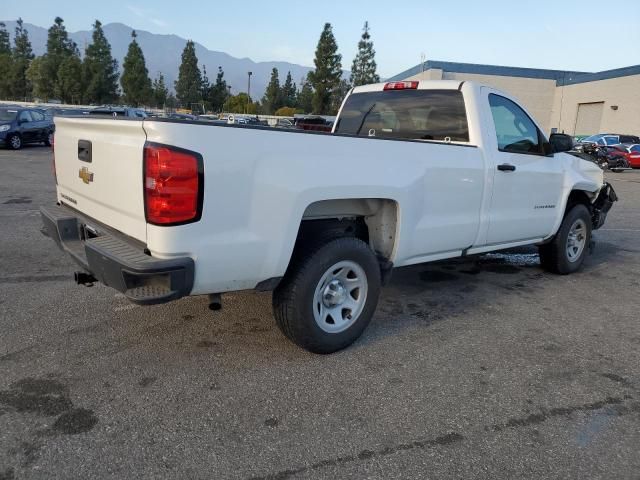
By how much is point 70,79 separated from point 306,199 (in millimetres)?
64165

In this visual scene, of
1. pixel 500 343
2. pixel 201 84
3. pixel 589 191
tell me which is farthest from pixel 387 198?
pixel 201 84

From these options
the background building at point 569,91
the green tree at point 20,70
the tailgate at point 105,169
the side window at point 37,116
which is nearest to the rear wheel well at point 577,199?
the tailgate at point 105,169

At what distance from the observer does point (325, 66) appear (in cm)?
6197

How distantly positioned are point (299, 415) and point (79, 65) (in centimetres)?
6655

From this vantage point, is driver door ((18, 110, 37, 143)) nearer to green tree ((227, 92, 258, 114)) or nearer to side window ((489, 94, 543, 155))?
side window ((489, 94, 543, 155))

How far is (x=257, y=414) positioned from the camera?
2.88 meters

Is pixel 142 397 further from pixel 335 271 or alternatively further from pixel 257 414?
pixel 335 271

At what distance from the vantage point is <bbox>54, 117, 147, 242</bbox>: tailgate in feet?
9.27

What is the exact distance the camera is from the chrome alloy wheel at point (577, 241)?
604 centimetres

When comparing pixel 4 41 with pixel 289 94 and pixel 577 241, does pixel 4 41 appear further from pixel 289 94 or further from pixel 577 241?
pixel 577 241

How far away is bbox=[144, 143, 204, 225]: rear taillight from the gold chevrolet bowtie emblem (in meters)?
0.87

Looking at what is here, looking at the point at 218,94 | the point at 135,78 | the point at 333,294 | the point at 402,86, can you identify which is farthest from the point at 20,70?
the point at 333,294

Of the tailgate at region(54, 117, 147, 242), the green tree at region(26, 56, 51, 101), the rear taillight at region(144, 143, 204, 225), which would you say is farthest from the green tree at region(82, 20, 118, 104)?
the rear taillight at region(144, 143, 204, 225)

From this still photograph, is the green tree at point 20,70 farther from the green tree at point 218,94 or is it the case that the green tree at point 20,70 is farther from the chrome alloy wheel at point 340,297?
the chrome alloy wheel at point 340,297
